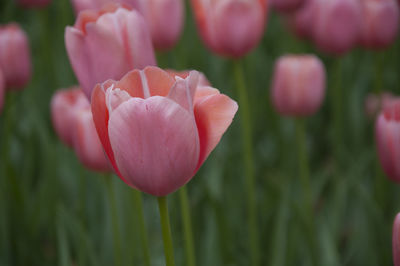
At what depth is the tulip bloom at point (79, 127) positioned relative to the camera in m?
1.16

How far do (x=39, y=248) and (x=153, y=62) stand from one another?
81cm

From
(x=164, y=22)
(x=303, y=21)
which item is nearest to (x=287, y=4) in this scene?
(x=303, y=21)

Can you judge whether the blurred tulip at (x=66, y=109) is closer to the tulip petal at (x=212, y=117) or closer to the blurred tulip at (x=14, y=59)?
the blurred tulip at (x=14, y=59)

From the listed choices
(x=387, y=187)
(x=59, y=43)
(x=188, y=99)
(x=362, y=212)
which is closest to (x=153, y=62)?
(x=188, y=99)

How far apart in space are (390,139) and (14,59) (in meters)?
0.97

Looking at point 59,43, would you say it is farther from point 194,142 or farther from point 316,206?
point 194,142

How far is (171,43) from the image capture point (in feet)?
4.55

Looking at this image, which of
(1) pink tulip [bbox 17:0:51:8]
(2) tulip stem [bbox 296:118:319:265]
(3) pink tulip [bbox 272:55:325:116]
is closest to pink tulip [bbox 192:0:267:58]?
(3) pink tulip [bbox 272:55:325:116]

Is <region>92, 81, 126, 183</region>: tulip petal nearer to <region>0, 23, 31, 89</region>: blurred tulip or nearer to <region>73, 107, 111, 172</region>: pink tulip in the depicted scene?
<region>73, 107, 111, 172</region>: pink tulip

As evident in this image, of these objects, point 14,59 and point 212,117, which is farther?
point 14,59

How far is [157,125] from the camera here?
64 centimetres

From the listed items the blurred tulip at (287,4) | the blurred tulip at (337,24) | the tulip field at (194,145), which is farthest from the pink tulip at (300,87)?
the blurred tulip at (287,4)

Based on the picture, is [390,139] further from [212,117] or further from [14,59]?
[14,59]

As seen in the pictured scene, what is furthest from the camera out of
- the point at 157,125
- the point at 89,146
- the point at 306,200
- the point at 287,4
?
the point at 287,4
